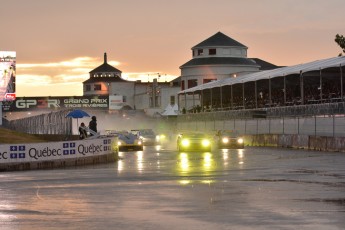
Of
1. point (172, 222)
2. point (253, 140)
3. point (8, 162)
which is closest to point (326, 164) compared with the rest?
A: point (8, 162)

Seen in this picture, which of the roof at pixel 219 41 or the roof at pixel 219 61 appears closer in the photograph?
the roof at pixel 219 61

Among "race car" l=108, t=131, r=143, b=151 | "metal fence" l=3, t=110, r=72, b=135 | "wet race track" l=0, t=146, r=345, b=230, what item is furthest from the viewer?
"race car" l=108, t=131, r=143, b=151

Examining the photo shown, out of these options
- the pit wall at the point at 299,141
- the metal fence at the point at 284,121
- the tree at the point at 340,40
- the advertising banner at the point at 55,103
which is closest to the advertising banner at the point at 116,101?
the advertising banner at the point at 55,103

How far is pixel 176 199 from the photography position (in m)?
19.4

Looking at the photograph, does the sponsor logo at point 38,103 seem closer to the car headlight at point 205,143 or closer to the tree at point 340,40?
Result: the tree at point 340,40

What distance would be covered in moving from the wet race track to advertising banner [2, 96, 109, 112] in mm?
124765

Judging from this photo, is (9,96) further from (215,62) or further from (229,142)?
(215,62)

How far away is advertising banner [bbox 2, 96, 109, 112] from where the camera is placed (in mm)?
155500

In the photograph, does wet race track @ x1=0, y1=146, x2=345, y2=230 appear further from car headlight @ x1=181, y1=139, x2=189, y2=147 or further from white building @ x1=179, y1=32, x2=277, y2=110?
white building @ x1=179, y1=32, x2=277, y2=110

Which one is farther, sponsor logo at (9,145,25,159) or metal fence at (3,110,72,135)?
metal fence at (3,110,72,135)

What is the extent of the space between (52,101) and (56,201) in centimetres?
13851

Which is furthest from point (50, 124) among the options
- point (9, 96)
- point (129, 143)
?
point (9, 96)

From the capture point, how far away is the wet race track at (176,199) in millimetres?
15016

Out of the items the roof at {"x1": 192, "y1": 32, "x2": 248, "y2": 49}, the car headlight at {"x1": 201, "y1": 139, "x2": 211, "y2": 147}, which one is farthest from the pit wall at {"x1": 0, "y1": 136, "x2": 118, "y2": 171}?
the roof at {"x1": 192, "y1": 32, "x2": 248, "y2": 49}
